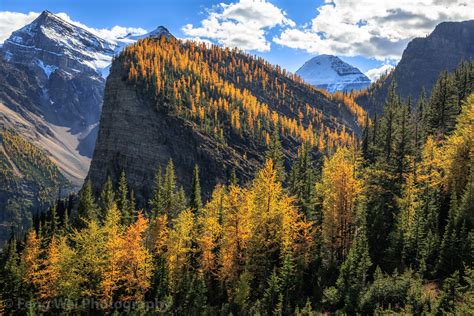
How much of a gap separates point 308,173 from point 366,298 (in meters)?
34.9

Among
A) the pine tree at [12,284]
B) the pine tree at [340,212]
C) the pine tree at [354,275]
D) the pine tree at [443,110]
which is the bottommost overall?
the pine tree at [12,284]

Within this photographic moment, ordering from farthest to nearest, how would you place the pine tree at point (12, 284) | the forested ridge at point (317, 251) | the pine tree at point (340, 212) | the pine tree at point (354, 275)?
the pine tree at point (12, 284) < the pine tree at point (340, 212) < the forested ridge at point (317, 251) < the pine tree at point (354, 275)

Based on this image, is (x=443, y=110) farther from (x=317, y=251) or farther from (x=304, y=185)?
(x=317, y=251)

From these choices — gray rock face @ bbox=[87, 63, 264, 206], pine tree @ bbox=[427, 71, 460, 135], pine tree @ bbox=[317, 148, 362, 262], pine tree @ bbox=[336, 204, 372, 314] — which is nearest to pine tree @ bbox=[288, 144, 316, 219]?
pine tree @ bbox=[317, 148, 362, 262]

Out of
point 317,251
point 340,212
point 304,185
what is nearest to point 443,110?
point 304,185

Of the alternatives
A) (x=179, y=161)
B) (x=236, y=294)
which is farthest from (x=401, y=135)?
(x=179, y=161)

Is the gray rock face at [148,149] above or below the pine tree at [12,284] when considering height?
above

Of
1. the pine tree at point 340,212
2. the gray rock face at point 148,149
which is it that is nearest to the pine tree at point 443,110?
the pine tree at point 340,212

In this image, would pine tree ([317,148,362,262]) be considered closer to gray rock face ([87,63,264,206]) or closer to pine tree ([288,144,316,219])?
pine tree ([288,144,316,219])

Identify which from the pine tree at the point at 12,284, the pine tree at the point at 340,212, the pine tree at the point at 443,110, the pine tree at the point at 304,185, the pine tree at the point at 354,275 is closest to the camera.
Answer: the pine tree at the point at 354,275

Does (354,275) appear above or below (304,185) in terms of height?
below

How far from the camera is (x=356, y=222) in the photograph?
48.2 m

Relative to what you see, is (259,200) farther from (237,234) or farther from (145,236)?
(145,236)

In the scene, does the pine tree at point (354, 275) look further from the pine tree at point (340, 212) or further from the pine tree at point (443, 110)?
the pine tree at point (443, 110)
